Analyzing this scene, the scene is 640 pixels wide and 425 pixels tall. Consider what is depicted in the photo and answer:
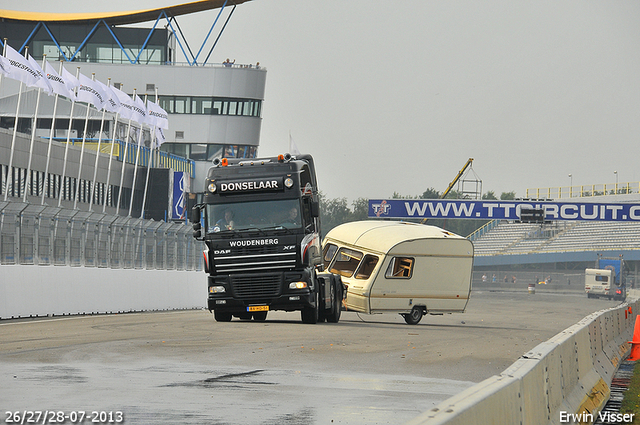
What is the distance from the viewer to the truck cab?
64.6ft

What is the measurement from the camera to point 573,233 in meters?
97.9

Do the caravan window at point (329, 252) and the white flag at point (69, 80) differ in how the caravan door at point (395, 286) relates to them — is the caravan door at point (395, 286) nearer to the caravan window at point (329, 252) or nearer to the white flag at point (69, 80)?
the caravan window at point (329, 252)

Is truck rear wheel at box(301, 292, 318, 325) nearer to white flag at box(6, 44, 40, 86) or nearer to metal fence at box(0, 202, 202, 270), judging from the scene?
metal fence at box(0, 202, 202, 270)

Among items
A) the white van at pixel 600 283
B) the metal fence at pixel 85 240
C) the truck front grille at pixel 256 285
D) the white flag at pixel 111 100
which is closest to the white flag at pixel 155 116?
the white flag at pixel 111 100

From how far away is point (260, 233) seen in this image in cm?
1970

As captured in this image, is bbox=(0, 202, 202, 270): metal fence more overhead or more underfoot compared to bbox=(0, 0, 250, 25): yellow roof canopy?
more underfoot

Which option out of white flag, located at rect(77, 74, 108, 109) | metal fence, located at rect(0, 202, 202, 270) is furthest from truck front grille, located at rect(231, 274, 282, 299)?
white flag, located at rect(77, 74, 108, 109)

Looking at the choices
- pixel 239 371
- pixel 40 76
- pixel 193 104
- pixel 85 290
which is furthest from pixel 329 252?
pixel 193 104

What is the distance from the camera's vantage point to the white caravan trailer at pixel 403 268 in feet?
82.2

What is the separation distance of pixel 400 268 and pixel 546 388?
18.1 m

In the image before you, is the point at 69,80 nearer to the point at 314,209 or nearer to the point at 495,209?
the point at 314,209

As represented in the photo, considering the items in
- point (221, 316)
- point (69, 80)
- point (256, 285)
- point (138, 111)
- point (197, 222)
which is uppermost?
point (138, 111)

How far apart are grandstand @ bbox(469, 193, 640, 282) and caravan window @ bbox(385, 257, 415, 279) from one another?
194 ft

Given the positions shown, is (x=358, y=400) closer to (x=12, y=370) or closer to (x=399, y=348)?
(x=12, y=370)
